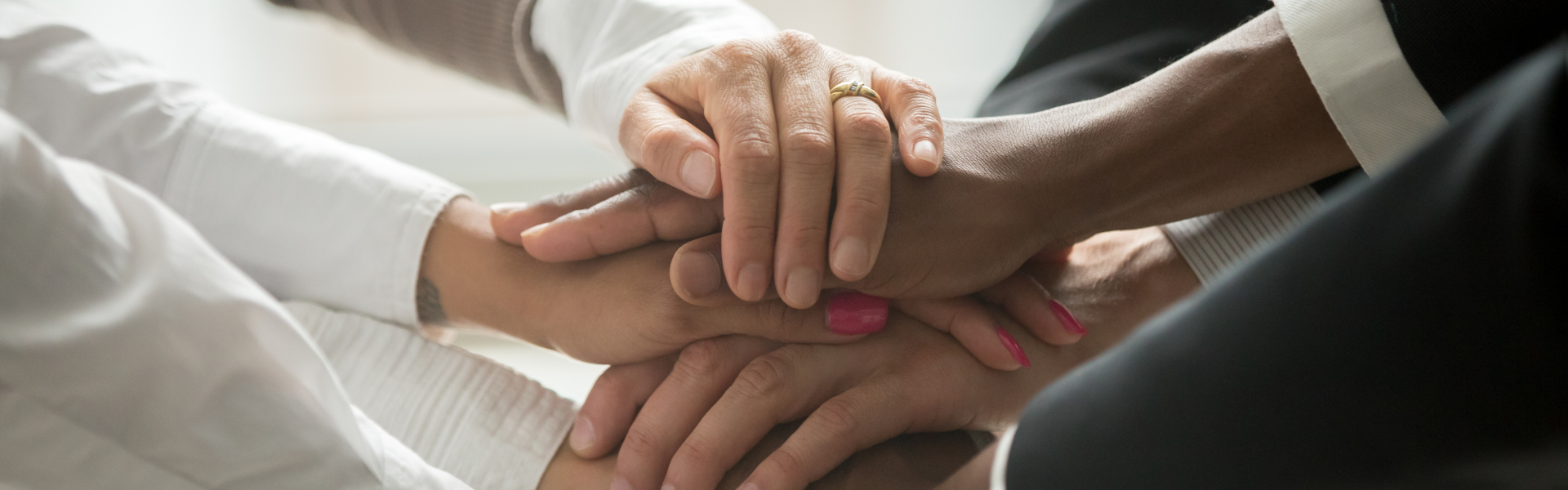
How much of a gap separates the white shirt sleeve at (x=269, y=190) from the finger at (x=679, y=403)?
238 millimetres

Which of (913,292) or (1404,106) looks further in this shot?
(913,292)

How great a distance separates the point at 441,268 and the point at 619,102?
237 mm

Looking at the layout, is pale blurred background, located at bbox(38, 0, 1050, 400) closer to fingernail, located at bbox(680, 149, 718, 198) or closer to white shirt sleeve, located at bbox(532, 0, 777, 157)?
white shirt sleeve, located at bbox(532, 0, 777, 157)

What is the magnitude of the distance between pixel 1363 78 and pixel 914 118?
11.0 inches

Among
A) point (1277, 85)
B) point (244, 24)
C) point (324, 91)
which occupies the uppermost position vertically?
point (1277, 85)

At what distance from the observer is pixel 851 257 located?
0.56 meters

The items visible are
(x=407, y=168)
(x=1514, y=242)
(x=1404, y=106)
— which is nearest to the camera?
(x=1514, y=242)

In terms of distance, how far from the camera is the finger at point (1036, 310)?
0.65 metres

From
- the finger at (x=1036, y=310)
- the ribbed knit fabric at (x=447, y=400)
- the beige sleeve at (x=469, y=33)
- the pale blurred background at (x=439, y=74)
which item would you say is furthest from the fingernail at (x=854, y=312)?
the pale blurred background at (x=439, y=74)

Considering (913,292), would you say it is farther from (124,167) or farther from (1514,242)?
(124,167)

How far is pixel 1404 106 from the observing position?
52cm

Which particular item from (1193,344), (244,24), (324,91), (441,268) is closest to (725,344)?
(441,268)

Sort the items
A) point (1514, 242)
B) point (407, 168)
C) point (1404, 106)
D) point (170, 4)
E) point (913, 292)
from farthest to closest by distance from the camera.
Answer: point (170, 4), point (407, 168), point (913, 292), point (1404, 106), point (1514, 242)

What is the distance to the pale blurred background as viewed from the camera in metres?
1.72
